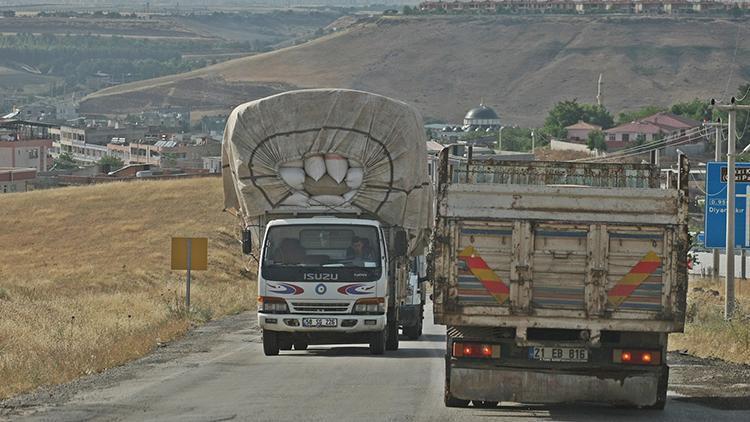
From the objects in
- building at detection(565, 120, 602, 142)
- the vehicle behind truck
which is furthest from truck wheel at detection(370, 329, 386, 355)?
building at detection(565, 120, 602, 142)

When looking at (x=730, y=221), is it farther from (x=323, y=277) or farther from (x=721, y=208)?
(x=323, y=277)

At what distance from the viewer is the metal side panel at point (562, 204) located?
54.9 ft

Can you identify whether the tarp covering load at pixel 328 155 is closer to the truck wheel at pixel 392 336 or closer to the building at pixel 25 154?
the truck wheel at pixel 392 336

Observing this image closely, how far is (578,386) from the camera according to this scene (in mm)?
16781

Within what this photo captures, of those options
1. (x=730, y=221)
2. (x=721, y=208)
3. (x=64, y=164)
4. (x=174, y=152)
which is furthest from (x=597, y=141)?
(x=730, y=221)

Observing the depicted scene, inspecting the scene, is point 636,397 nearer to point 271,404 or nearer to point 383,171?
point 271,404

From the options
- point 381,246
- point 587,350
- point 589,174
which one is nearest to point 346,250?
point 381,246

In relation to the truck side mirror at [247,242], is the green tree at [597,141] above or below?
above

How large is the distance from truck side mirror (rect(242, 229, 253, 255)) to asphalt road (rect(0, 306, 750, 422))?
59.9 inches

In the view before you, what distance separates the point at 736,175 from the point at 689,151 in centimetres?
12684

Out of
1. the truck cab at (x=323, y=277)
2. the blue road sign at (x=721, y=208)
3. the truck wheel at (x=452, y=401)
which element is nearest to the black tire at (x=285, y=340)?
the truck cab at (x=323, y=277)

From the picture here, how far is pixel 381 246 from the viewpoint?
80.0 ft

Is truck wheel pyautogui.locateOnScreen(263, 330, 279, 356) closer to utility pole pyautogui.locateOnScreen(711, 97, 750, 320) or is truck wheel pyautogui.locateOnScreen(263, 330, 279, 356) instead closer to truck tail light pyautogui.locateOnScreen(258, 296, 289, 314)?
truck tail light pyautogui.locateOnScreen(258, 296, 289, 314)

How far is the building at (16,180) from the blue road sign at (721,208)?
9248 centimetres
